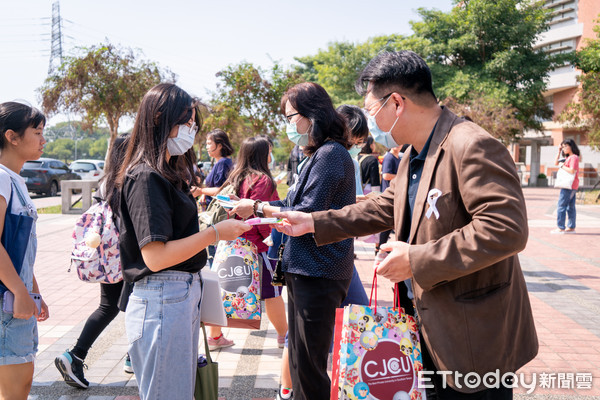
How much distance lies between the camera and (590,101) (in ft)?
79.5

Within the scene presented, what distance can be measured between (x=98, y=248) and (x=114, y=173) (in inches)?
35.1

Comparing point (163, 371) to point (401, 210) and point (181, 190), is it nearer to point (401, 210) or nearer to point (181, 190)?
point (181, 190)

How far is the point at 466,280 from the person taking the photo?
5.66 feet

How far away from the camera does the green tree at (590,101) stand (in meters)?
24.1

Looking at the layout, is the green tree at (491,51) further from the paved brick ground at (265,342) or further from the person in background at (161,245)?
the person in background at (161,245)

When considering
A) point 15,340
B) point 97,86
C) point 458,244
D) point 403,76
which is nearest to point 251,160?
point 15,340

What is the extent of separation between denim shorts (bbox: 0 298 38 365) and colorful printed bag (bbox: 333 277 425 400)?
161 cm

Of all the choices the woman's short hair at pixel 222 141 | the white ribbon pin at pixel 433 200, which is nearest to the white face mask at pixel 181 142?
the white ribbon pin at pixel 433 200

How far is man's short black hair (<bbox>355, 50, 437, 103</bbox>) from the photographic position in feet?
6.35

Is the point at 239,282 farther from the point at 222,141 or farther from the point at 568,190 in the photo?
the point at 568,190

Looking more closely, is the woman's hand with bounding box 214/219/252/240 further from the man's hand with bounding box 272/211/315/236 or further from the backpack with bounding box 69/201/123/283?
the backpack with bounding box 69/201/123/283

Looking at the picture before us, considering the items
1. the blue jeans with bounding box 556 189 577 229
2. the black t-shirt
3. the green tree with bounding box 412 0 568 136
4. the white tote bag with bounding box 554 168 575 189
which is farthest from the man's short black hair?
the green tree with bounding box 412 0 568 136

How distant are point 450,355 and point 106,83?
18.8m

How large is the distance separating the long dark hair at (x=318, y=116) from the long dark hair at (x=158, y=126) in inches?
33.0
